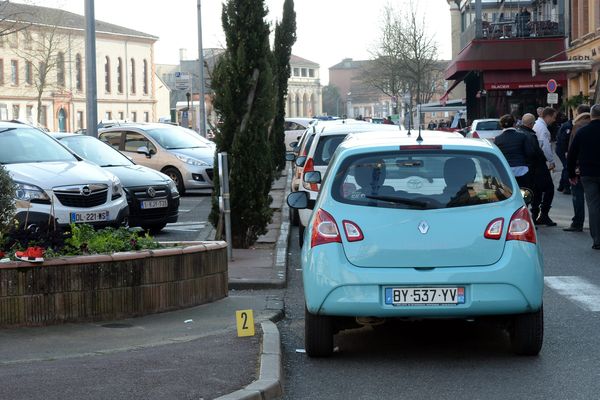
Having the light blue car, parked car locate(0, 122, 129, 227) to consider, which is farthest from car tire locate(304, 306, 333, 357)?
parked car locate(0, 122, 129, 227)

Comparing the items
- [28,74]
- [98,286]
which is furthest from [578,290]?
[28,74]

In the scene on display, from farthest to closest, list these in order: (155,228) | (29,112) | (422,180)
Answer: (29,112), (155,228), (422,180)

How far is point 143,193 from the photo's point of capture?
56.9 feet

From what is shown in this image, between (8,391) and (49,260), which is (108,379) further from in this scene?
(49,260)

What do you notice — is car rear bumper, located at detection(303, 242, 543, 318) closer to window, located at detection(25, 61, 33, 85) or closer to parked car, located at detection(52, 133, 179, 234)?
parked car, located at detection(52, 133, 179, 234)

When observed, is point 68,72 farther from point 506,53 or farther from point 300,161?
point 300,161

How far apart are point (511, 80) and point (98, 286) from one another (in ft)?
173

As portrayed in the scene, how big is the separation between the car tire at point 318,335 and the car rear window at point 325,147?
8398 mm

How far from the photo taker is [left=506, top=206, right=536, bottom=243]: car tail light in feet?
26.1

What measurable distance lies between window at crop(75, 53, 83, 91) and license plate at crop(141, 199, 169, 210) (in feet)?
263

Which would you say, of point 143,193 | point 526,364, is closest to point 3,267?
point 526,364

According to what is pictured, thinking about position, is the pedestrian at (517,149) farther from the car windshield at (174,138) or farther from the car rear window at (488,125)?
the car rear window at (488,125)

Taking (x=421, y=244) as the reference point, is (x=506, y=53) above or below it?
above

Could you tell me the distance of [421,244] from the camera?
7863mm
